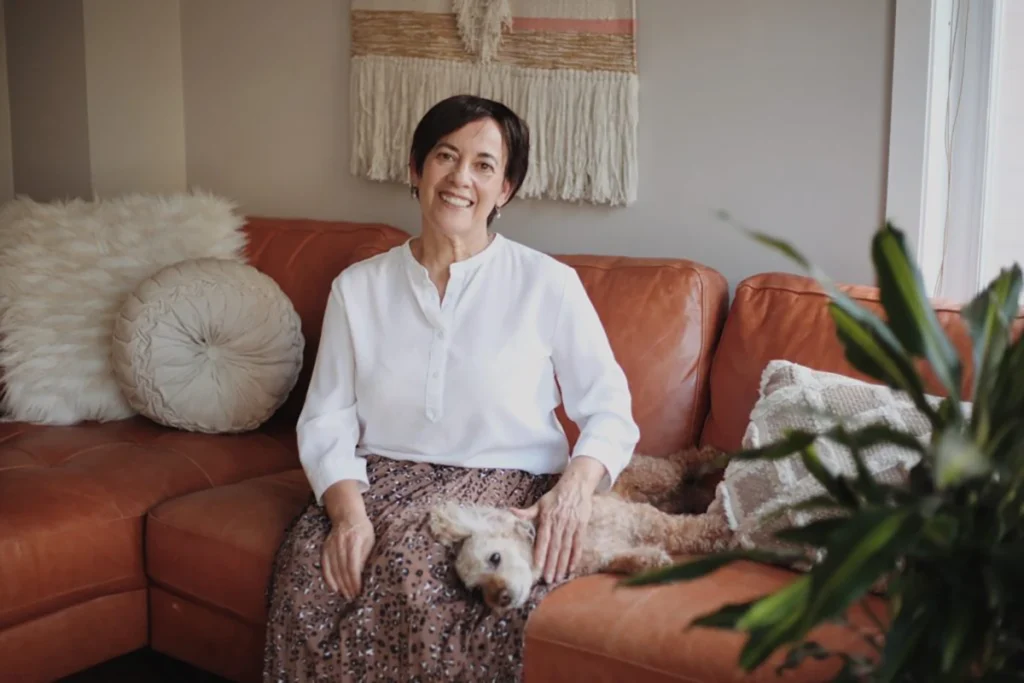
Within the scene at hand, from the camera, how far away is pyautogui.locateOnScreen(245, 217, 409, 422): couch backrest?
2717mm

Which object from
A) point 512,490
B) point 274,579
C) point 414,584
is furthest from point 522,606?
point 274,579

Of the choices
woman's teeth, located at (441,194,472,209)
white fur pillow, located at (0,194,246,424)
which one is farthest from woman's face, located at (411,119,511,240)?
white fur pillow, located at (0,194,246,424)

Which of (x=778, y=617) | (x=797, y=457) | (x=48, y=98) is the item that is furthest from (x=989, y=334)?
(x=48, y=98)

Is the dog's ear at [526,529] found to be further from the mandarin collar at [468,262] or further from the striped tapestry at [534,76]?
the striped tapestry at [534,76]

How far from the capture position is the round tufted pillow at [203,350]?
246 cm

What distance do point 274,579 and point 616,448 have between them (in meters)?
0.65

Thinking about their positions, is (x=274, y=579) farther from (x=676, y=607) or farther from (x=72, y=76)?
(x=72, y=76)

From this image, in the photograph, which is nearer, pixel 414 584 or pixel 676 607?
pixel 676 607

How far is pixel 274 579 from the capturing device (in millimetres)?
1864

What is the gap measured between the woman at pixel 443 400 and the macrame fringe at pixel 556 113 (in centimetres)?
53

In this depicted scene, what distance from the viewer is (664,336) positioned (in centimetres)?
221

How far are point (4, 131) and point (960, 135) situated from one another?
2943 millimetres

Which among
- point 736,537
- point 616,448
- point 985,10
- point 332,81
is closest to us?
point 736,537

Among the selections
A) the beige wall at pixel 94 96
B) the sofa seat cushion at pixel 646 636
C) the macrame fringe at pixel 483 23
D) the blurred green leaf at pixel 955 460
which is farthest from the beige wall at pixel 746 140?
the blurred green leaf at pixel 955 460
